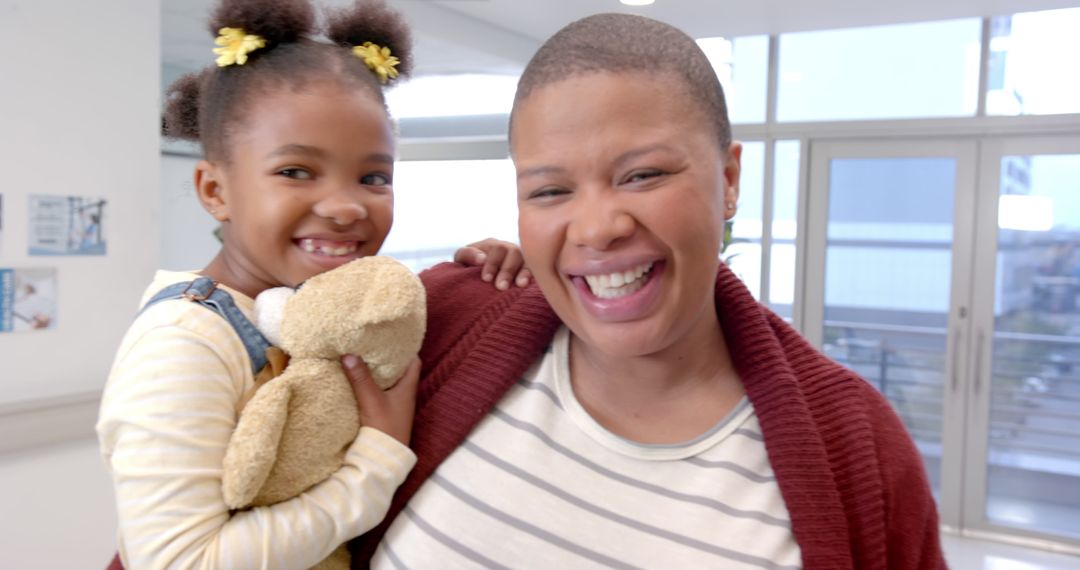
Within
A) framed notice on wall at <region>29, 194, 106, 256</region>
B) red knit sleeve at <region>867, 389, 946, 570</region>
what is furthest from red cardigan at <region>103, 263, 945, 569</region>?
framed notice on wall at <region>29, 194, 106, 256</region>

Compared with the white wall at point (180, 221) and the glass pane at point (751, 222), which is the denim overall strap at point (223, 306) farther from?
the glass pane at point (751, 222)

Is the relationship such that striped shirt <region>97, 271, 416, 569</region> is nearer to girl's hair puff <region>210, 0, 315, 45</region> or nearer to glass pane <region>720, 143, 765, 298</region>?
girl's hair puff <region>210, 0, 315, 45</region>

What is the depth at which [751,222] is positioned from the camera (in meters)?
5.90

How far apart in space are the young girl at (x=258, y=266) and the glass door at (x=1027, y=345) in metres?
4.70

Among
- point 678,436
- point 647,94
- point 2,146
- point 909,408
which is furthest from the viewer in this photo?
point 909,408

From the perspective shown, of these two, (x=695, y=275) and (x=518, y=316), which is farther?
(x=518, y=316)

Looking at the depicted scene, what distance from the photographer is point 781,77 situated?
226 inches

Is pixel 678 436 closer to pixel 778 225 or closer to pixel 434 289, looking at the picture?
pixel 434 289

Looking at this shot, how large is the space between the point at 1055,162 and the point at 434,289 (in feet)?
16.2

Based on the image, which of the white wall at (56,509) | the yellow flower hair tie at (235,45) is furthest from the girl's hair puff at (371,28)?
the white wall at (56,509)

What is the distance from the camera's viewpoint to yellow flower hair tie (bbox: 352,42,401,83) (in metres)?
1.32

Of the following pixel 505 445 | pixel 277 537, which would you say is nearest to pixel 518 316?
pixel 505 445

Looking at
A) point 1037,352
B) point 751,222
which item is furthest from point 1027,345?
point 751,222

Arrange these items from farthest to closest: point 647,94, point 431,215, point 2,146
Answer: point 431,215 → point 2,146 → point 647,94
